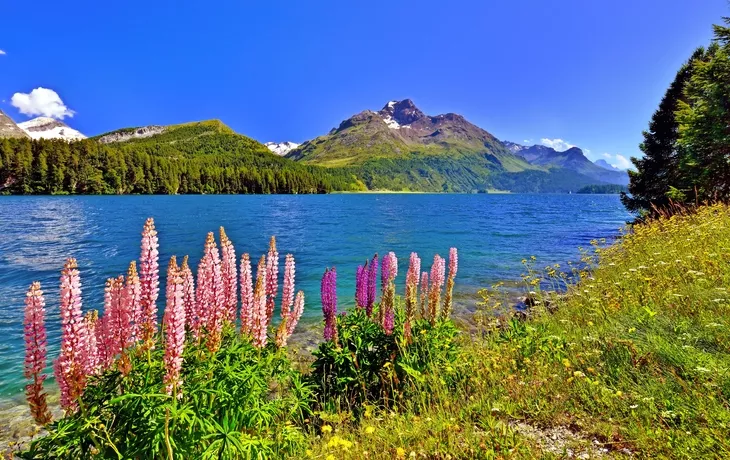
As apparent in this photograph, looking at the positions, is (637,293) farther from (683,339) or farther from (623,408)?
(623,408)

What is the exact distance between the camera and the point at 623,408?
4555 mm

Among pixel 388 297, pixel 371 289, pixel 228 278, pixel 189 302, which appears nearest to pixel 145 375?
pixel 189 302

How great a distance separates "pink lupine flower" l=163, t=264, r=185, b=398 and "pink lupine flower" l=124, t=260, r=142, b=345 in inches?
14.8

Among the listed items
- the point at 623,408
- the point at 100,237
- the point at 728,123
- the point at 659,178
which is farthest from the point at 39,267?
the point at 659,178

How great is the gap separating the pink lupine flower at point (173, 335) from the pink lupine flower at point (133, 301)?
377mm

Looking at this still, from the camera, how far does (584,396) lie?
5062 mm

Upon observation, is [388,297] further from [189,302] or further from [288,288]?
[189,302]

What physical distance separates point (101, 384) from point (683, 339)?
8006 millimetres

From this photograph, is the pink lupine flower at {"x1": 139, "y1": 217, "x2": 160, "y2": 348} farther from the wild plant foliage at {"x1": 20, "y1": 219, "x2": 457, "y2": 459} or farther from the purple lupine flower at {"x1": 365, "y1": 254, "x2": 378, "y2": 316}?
the purple lupine flower at {"x1": 365, "y1": 254, "x2": 378, "y2": 316}

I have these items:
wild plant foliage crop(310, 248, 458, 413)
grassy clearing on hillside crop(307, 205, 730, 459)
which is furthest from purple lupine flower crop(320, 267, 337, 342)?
grassy clearing on hillside crop(307, 205, 730, 459)

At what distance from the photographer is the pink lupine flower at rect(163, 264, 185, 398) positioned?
3.63 metres

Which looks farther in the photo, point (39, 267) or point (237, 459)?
point (39, 267)

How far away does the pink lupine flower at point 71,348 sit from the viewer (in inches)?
141

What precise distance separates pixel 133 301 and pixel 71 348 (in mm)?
680
